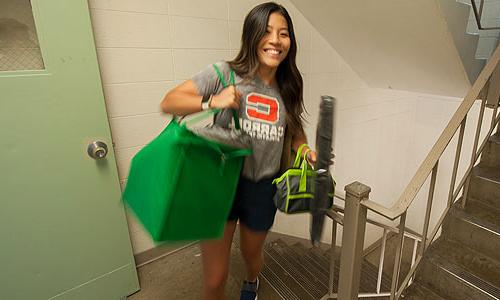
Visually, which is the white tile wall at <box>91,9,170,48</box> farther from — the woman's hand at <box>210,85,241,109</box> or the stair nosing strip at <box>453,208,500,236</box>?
the stair nosing strip at <box>453,208,500,236</box>

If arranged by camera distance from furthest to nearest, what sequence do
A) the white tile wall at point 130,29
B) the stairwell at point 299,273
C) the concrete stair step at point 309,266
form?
the concrete stair step at point 309,266
the stairwell at point 299,273
the white tile wall at point 130,29

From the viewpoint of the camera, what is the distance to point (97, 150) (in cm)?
134

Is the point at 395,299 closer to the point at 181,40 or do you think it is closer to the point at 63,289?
the point at 63,289

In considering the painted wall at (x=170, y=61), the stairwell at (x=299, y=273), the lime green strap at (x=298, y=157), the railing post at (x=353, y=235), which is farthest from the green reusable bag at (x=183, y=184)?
the stairwell at (x=299, y=273)

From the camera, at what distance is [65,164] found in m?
1.29

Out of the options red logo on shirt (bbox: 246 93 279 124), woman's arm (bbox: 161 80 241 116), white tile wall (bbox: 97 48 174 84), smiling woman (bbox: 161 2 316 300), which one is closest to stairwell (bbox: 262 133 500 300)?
smiling woman (bbox: 161 2 316 300)

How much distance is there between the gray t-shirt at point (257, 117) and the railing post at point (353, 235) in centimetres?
31

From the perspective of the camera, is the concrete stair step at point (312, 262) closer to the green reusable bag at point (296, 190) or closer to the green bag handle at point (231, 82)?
the green reusable bag at point (296, 190)

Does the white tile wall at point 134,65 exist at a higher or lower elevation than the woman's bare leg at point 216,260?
higher

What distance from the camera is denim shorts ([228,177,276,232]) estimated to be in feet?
3.53

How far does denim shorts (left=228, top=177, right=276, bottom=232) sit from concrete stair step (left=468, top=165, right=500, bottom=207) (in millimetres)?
1540

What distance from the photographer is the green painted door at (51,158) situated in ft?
3.77

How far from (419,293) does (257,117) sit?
1475mm

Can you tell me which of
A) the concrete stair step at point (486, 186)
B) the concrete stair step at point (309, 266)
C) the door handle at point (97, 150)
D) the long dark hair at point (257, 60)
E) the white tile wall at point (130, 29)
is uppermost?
the white tile wall at point (130, 29)
